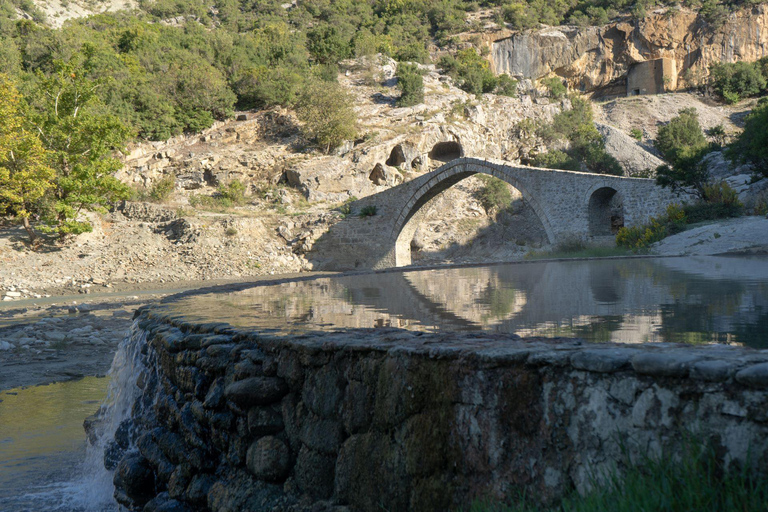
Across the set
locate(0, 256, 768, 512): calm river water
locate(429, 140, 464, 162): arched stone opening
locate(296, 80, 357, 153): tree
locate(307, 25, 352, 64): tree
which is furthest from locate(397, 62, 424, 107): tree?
locate(0, 256, 768, 512): calm river water

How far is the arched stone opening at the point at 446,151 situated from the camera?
31.2m

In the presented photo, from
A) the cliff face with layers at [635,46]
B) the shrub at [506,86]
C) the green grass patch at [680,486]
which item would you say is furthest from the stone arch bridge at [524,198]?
the cliff face with layers at [635,46]

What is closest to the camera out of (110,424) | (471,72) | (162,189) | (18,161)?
(110,424)

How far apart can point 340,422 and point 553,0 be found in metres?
53.6

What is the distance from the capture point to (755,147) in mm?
18594

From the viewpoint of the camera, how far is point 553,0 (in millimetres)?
48969

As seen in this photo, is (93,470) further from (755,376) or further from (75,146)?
(75,146)

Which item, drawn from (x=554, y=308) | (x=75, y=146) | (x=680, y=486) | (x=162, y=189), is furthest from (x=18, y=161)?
(x=680, y=486)

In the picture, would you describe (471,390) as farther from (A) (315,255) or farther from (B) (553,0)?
(B) (553,0)

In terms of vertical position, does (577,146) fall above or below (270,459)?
above

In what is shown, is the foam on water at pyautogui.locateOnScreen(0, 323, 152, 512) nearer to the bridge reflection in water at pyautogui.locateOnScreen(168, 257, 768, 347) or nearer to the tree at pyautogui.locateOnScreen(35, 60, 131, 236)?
the bridge reflection in water at pyautogui.locateOnScreen(168, 257, 768, 347)

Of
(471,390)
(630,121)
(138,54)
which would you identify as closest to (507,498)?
(471,390)

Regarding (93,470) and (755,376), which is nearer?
(755,376)

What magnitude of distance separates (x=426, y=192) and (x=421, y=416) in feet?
74.6
